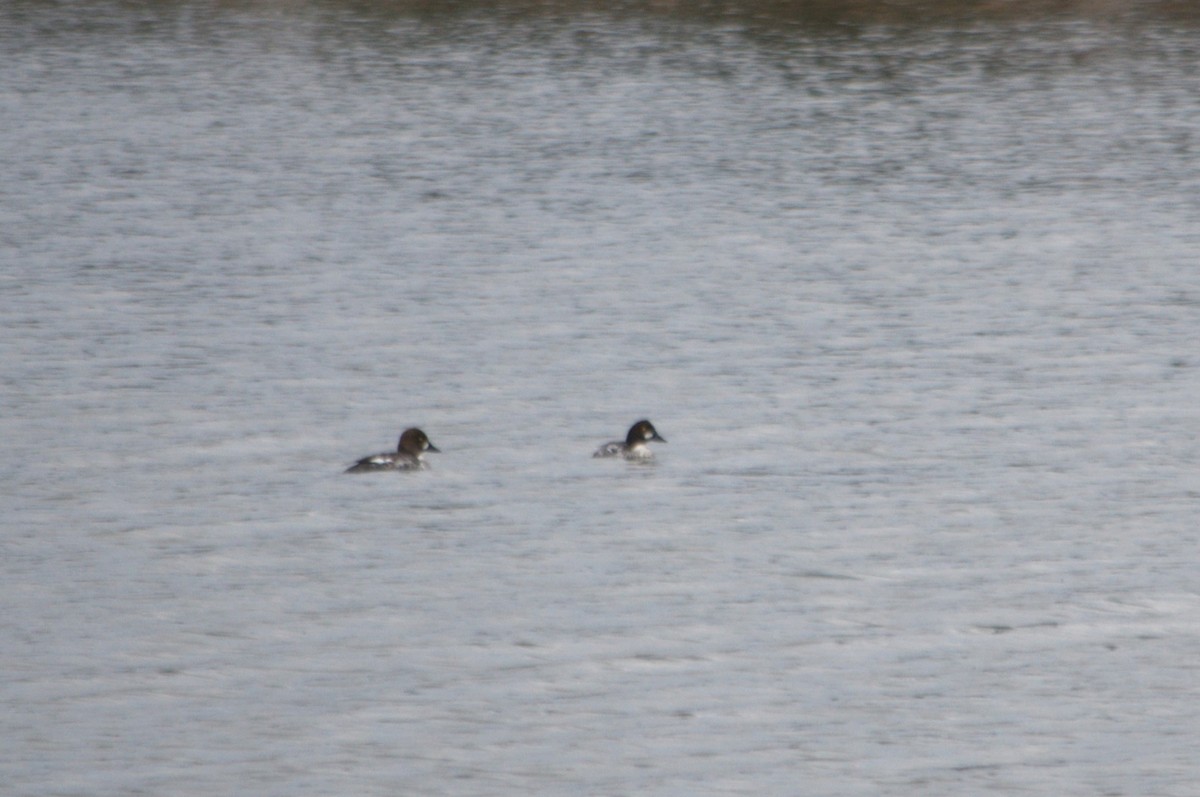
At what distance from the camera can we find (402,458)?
17.5m

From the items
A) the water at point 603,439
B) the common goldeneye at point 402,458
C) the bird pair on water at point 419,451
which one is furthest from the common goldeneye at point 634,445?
the common goldeneye at point 402,458

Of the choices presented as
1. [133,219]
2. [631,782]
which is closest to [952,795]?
[631,782]

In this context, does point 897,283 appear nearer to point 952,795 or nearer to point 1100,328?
point 1100,328

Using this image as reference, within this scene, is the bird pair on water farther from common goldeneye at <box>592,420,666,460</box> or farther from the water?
the water

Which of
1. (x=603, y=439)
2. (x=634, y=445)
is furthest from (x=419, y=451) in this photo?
(x=603, y=439)

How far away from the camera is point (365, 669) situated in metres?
13.2

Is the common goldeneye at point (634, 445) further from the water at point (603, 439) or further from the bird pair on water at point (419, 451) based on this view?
the water at point (603, 439)

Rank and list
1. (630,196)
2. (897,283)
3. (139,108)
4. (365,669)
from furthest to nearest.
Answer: (139,108)
(630,196)
(897,283)
(365,669)

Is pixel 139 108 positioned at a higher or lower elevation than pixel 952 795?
higher

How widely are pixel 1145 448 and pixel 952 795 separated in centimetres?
762

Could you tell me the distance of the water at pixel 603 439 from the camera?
12.3 metres

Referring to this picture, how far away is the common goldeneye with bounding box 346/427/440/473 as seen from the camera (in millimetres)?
17438

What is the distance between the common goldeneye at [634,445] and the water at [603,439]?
0.52ft

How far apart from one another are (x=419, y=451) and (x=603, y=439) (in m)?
1.85
